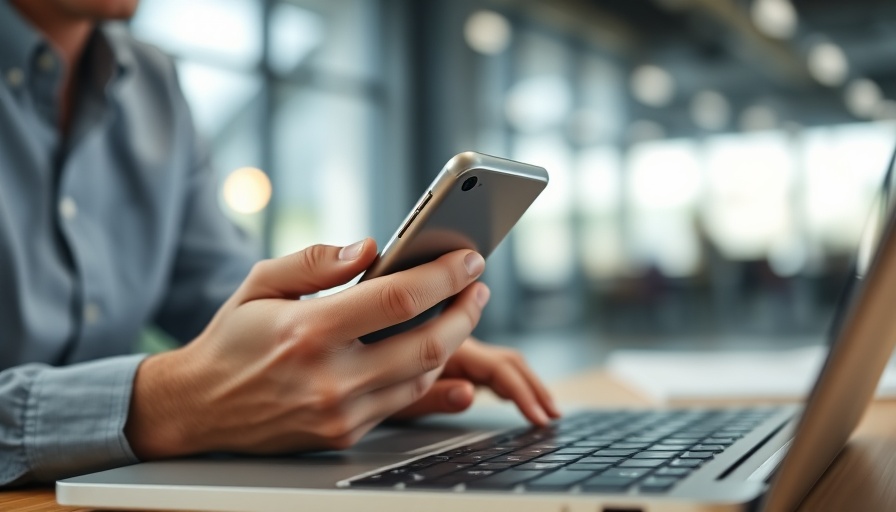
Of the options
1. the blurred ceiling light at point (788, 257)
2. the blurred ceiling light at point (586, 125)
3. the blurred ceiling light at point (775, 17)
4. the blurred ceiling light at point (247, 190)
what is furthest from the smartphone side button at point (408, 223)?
the blurred ceiling light at point (586, 125)

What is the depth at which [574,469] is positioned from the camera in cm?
48

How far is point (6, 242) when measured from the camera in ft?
2.88

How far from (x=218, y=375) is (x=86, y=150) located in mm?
526

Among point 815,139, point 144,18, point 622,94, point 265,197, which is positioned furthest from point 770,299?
point 144,18

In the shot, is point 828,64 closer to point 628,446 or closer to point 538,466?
point 628,446

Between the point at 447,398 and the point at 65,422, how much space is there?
0.99ft

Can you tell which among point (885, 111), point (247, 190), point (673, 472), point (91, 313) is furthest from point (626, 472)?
point (885, 111)

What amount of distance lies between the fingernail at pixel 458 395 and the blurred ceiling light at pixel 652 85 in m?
7.20

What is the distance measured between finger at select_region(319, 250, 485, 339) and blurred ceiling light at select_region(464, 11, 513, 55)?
7.43 metres

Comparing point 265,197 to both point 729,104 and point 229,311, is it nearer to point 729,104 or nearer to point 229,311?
point 729,104

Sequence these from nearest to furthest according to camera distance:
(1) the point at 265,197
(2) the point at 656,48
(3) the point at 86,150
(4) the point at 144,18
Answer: (3) the point at 86,150
(4) the point at 144,18
(1) the point at 265,197
(2) the point at 656,48

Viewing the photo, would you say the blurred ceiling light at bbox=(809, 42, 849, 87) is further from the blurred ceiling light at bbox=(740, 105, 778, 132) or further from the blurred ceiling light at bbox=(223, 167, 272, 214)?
the blurred ceiling light at bbox=(223, 167, 272, 214)

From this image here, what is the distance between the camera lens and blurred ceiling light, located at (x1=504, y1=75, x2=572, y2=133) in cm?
777

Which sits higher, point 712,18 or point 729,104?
point 712,18
